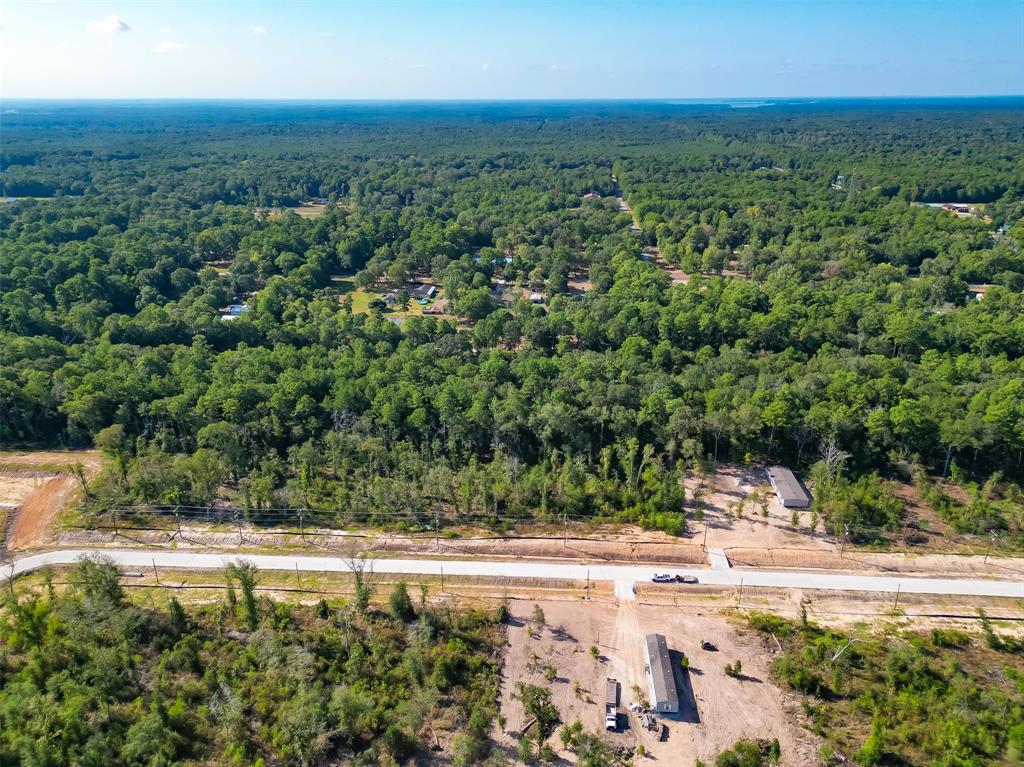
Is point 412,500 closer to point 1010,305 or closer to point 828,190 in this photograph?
point 1010,305

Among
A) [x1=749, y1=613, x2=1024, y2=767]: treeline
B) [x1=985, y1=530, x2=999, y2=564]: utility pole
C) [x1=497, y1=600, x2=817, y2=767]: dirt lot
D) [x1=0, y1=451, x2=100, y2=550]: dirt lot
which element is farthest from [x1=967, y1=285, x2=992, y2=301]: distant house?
[x1=0, y1=451, x2=100, y2=550]: dirt lot

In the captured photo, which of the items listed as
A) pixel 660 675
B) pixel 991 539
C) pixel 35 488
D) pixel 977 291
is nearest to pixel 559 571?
pixel 660 675

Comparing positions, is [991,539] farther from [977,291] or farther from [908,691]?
[977,291]

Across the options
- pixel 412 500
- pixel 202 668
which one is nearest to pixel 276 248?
pixel 412 500

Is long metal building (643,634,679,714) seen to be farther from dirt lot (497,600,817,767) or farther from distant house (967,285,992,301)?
distant house (967,285,992,301)

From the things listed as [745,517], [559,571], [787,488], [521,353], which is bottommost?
[559,571]
